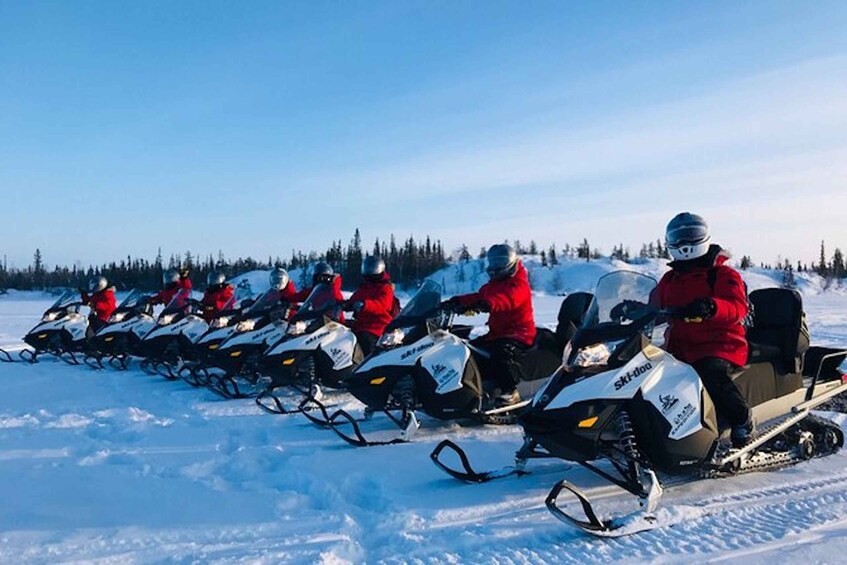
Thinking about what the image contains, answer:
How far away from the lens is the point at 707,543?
3463 mm

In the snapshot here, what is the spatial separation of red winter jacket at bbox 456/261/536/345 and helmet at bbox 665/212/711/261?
1855mm

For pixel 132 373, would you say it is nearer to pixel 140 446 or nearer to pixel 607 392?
pixel 140 446

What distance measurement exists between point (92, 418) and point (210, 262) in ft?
272

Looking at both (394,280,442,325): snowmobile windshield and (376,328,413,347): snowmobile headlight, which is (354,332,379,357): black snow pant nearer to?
(394,280,442,325): snowmobile windshield

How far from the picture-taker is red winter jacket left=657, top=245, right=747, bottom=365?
4344 mm

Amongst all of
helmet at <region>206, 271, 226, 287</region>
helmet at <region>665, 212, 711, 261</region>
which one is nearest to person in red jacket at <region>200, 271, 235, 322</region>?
helmet at <region>206, 271, 226, 287</region>

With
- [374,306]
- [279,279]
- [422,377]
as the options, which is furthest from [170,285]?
[422,377]

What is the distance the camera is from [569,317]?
21.4 ft

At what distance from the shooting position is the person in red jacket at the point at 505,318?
19.8 ft

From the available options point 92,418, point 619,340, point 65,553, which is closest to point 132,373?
point 92,418

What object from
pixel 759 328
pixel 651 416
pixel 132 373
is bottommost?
pixel 132 373

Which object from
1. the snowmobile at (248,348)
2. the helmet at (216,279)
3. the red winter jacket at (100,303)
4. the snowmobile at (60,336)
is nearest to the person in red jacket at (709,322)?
the snowmobile at (248,348)

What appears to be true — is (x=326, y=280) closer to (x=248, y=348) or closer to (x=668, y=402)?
(x=248, y=348)

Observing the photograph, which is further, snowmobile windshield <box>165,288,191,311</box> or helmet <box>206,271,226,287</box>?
helmet <box>206,271,226,287</box>
